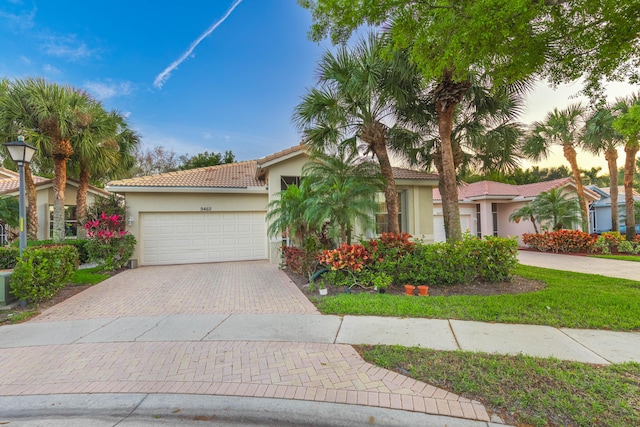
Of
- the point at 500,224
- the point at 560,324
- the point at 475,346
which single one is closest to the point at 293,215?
the point at 475,346

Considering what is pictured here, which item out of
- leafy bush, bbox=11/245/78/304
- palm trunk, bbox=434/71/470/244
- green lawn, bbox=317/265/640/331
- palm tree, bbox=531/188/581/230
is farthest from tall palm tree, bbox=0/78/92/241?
palm tree, bbox=531/188/581/230

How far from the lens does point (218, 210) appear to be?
12.6 meters

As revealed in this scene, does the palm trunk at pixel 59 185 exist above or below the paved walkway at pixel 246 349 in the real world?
above

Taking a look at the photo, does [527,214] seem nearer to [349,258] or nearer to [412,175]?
[412,175]

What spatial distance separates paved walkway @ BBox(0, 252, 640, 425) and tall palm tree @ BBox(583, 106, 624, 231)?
13.8 meters

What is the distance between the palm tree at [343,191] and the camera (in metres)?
7.75

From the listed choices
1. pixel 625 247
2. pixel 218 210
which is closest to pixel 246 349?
pixel 218 210

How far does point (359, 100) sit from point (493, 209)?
15.7 m

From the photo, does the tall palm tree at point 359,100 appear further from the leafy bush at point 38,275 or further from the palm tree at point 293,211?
the leafy bush at point 38,275

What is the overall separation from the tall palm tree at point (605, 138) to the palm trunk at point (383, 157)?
1164 cm

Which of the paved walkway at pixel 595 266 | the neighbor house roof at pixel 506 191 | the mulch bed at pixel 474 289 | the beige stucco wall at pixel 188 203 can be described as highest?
the neighbor house roof at pixel 506 191

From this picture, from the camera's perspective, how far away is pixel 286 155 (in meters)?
11.4

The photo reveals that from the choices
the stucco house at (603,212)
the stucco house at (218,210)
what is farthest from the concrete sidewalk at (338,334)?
the stucco house at (603,212)

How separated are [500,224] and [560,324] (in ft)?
55.8
